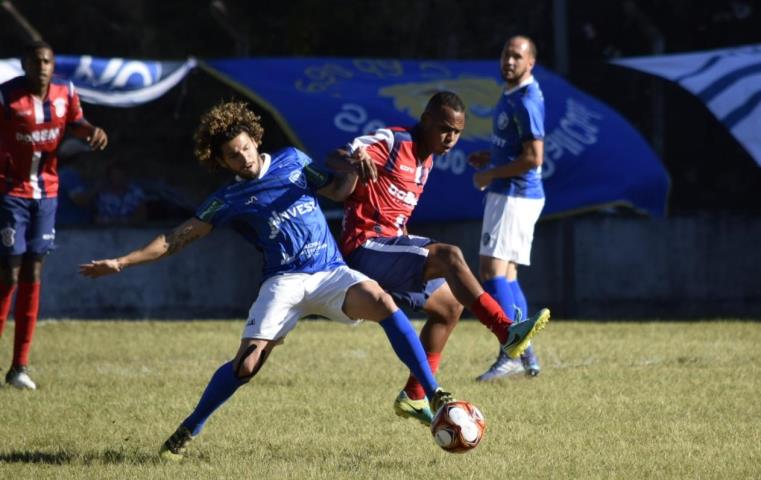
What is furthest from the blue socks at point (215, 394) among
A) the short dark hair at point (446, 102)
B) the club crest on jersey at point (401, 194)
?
the short dark hair at point (446, 102)

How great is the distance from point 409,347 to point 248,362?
73 cm

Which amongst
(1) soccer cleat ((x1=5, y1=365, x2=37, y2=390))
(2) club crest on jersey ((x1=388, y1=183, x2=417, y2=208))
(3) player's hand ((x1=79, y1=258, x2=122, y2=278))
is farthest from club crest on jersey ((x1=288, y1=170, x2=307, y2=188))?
(1) soccer cleat ((x1=5, y1=365, x2=37, y2=390))

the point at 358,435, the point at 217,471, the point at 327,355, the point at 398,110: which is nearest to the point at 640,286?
the point at 398,110

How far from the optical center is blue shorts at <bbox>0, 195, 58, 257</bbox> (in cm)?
890

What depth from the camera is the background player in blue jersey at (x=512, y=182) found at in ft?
28.9

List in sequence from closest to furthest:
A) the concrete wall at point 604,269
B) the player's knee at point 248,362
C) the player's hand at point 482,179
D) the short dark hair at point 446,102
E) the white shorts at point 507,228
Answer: the player's knee at point 248,362 → the short dark hair at point 446,102 → the player's hand at point 482,179 → the white shorts at point 507,228 → the concrete wall at point 604,269

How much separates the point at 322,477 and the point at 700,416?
2394 millimetres

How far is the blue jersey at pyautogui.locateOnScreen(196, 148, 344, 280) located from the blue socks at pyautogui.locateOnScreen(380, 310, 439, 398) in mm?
425

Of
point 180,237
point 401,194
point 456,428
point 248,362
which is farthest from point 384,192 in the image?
point 456,428

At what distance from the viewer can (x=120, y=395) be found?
27.6 feet

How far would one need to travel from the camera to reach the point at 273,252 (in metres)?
6.57

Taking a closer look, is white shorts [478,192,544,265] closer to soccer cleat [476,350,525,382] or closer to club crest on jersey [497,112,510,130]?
club crest on jersey [497,112,510,130]

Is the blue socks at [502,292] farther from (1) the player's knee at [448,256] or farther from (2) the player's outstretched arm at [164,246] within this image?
(2) the player's outstretched arm at [164,246]

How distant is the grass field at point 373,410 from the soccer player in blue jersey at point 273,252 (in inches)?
16.1
